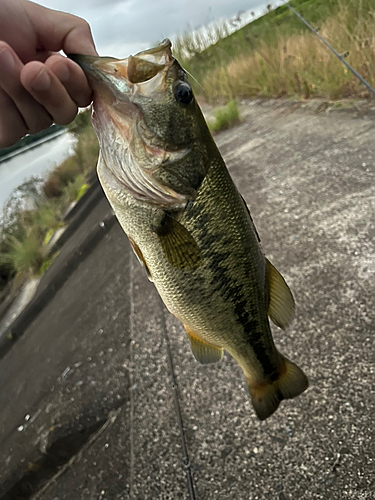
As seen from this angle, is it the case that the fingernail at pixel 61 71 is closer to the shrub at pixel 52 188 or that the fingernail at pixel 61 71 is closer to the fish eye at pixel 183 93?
the fish eye at pixel 183 93

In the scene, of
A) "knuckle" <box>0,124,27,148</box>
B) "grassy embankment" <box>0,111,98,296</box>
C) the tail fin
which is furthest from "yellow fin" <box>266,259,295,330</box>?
"grassy embankment" <box>0,111,98,296</box>

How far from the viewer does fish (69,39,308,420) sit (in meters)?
1.12

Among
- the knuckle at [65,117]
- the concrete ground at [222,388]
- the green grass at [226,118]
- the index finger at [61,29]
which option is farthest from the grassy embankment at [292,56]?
the knuckle at [65,117]

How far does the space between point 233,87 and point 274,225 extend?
6.96 meters

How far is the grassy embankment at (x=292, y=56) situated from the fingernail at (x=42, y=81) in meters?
3.27

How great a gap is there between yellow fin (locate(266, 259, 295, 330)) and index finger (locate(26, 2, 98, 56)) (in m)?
0.97

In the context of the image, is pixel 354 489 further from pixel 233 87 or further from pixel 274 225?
pixel 233 87

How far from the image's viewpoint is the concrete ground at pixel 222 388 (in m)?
1.69

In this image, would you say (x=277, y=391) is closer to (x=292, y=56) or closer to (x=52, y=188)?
(x=292, y=56)

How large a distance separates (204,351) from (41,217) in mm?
7706

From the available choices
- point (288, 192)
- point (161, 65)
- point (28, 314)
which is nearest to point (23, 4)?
point (161, 65)

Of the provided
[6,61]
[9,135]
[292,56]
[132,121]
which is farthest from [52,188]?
[6,61]

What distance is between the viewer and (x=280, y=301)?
4.66ft

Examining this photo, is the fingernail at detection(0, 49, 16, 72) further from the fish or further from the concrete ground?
the concrete ground
